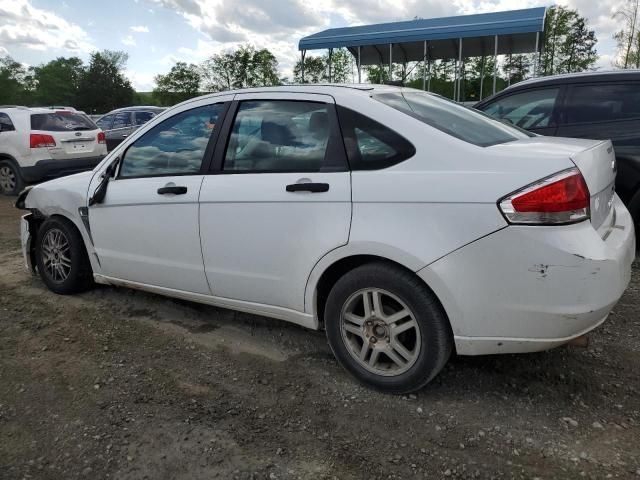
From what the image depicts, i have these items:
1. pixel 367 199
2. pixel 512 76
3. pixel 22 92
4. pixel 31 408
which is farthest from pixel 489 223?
pixel 22 92

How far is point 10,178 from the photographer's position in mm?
10227

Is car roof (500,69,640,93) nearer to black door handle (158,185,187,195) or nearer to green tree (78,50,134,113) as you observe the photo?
black door handle (158,185,187,195)

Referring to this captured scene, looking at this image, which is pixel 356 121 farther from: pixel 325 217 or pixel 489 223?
pixel 489 223

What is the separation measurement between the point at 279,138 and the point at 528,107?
353cm

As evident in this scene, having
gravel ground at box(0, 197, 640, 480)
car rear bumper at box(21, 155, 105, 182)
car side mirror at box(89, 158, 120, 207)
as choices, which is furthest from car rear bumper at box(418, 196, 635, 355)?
car rear bumper at box(21, 155, 105, 182)

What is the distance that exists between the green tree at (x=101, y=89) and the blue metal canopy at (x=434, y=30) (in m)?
59.3

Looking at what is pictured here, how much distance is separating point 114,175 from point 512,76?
58.3 ft

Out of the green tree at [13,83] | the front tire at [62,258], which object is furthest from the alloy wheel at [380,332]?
the green tree at [13,83]

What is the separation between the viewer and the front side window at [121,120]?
14.7 m

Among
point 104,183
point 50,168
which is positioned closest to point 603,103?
point 104,183

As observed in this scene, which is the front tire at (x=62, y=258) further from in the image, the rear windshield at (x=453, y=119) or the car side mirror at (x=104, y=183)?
the rear windshield at (x=453, y=119)

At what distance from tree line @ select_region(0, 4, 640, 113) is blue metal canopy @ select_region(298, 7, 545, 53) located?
77 cm

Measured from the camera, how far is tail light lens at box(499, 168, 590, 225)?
2.31 meters

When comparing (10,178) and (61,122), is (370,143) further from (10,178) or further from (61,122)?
(10,178)
